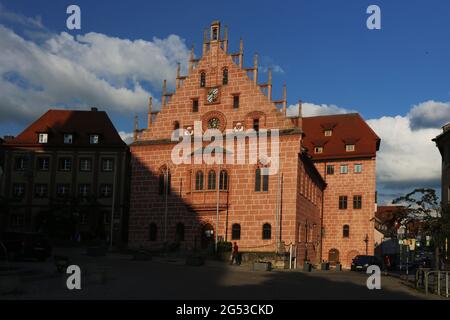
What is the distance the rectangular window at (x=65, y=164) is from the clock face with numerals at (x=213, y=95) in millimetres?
23699

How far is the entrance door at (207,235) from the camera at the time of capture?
165ft

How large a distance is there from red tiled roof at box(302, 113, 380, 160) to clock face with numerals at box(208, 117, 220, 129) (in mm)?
22112

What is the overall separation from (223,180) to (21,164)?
29.1 m

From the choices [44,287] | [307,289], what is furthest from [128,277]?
[307,289]

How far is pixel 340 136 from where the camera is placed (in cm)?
7088

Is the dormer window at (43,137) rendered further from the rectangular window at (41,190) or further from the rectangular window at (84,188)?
the rectangular window at (84,188)

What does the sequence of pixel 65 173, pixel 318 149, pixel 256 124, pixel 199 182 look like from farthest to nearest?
pixel 318 149 → pixel 65 173 → pixel 199 182 → pixel 256 124

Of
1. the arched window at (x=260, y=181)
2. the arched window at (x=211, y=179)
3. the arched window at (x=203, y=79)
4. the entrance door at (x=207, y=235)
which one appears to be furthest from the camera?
the arched window at (x=203, y=79)

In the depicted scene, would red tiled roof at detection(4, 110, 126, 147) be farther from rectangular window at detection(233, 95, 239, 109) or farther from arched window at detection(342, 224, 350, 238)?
arched window at detection(342, 224, 350, 238)

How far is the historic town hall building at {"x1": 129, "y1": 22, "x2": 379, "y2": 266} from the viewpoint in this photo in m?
48.2

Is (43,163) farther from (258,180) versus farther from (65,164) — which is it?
(258,180)

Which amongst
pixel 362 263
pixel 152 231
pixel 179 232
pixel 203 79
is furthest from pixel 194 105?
pixel 362 263

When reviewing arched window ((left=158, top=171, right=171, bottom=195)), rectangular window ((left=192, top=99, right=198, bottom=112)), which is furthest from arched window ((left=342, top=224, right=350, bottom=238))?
rectangular window ((left=192, top=99, right=198, bottom=112))

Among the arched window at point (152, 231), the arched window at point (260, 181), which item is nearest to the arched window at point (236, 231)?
the arched window at point (260, 181)
